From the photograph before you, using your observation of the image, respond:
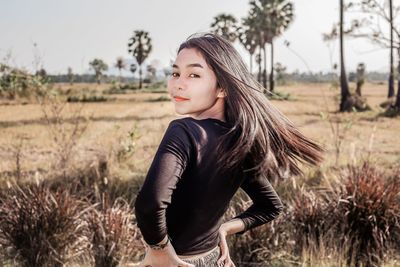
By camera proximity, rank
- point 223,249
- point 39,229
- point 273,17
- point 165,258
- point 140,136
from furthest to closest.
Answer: point 273,17 < point 140,136 < point 39,229 < point 223,249 < point 165,258

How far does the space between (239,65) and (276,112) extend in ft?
0.51

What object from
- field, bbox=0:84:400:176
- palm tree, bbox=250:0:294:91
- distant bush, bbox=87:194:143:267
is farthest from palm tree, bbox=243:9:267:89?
distant bush, bbox=87:194:143:267

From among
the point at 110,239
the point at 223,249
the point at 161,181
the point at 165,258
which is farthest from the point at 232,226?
the point at 110,239

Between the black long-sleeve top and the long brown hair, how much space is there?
0.03m

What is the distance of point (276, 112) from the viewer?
134 centimetres

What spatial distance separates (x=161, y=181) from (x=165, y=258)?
0.22 metres

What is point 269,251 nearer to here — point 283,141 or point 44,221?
point 44,221

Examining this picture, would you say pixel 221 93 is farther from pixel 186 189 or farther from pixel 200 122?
pixel 186 189

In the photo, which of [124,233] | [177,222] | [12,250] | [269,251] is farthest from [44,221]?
[177,222]

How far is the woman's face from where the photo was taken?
1290 mm

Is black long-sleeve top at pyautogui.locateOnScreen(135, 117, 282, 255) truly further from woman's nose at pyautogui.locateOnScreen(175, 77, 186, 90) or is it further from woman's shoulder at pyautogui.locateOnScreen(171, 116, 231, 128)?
woman's nose at pyautogui.locateOnScreen(175, 77, 186, 90)

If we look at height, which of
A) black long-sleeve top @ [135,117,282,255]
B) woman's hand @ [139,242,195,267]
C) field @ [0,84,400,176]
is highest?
black long-sleeve top @ [135,117,282,255]

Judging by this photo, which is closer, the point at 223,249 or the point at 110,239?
the point at 223,249

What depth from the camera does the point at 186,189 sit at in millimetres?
1223
